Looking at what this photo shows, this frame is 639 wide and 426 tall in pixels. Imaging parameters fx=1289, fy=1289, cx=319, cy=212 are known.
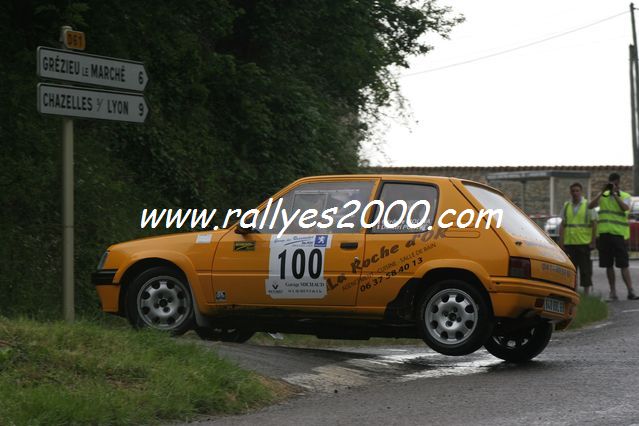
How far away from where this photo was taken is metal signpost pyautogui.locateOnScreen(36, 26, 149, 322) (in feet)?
35.8

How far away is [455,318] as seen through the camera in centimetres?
1058

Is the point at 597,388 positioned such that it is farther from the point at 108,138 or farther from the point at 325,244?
the point at 108,138

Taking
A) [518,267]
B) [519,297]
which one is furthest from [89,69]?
[519,297]

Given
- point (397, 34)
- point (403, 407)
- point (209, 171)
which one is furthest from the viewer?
point (397, 34)

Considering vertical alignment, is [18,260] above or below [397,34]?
below

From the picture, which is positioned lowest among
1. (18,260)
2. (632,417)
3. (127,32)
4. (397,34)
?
(632,417)

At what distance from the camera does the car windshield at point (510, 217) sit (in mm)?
10891

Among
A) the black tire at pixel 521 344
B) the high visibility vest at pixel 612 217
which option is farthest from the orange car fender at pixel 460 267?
the high visibility vest at pixel 612 217

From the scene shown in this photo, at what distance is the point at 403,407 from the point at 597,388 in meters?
1.63

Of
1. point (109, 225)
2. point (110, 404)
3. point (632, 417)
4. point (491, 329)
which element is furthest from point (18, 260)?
point (632, 417)

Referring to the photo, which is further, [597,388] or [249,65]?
[249,65]

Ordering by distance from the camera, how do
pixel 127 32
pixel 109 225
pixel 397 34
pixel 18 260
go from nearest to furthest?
1. pixel 18 260
2. pixel 109 225
3. pixel 127 32
4. pixel 397 34

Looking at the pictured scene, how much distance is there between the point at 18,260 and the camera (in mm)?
14797

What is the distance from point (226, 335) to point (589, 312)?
5901mm
